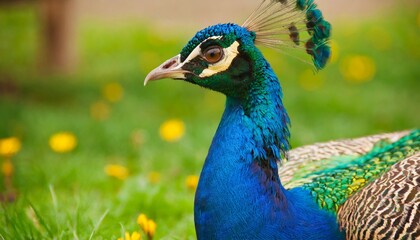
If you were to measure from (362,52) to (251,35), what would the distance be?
15.1 feet

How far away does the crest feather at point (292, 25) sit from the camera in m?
2.12

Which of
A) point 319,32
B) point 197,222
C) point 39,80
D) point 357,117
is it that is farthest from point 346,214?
point 39,80

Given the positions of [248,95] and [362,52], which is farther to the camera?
[362,52]

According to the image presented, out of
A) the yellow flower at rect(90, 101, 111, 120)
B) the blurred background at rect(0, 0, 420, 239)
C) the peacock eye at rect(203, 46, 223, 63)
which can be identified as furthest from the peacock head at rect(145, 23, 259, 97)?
the yellow flower at rect(90, 101, 111, 120)

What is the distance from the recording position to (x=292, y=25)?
7.04 feet

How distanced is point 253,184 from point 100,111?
289cm

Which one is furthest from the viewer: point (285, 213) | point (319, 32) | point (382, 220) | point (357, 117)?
point (357, 117)

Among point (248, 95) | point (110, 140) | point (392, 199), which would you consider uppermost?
point (248, 95)

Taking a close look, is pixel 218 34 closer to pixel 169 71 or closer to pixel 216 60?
pixel 216 60

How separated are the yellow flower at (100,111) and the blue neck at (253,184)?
267cm

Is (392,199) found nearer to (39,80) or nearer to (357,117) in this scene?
(357,117)

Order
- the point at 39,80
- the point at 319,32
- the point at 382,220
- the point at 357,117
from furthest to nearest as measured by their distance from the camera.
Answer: the point at 39,80
the point at 357,117
the point at 319,32
the point at 382,220

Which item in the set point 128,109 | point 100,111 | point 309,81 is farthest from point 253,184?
point 309,81

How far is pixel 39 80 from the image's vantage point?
5816mm
